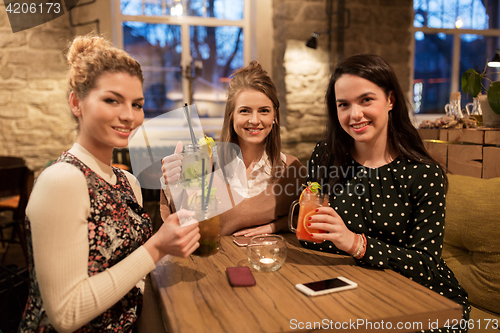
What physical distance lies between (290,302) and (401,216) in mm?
669

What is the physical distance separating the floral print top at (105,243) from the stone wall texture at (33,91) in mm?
3106

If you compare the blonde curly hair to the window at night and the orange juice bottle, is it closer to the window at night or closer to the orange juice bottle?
the orange juice bottle

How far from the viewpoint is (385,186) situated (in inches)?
56.9

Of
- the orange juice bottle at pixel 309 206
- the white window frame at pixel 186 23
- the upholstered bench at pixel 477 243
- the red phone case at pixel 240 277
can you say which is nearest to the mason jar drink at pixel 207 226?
the red phone case at pixel 240 277

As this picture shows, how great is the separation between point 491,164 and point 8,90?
4387 mm

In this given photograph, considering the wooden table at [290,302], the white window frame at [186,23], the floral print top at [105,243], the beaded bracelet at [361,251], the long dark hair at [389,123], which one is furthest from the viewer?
the white window frame at [186,23]

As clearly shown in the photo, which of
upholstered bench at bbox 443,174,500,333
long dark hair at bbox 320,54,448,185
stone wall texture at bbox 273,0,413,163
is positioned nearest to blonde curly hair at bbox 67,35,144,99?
long dark hair at bbox 320,54,448,185

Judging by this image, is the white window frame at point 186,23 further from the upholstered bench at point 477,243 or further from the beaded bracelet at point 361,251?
the beaded bracelet at point 361,251

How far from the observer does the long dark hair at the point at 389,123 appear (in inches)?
56.1

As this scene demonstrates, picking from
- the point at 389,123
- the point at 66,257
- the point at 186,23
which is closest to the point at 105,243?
the point at 66,257

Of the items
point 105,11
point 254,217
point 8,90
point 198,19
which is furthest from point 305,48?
point 8,90

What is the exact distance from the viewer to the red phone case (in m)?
1.06

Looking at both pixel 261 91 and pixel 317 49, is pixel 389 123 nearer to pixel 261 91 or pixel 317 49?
pixel 261 91

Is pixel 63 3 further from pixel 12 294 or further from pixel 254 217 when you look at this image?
pixel 254 217
